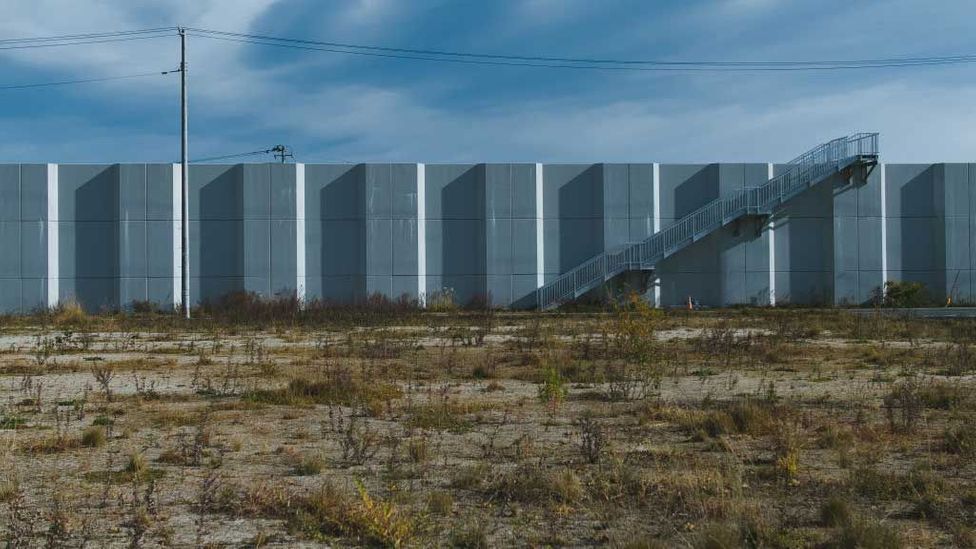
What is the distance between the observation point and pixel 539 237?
46.1 m

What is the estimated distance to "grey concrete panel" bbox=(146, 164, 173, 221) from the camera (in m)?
45.0

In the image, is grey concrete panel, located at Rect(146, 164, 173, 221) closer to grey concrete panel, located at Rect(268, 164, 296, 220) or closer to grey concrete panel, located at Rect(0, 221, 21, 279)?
grey concrete panel, located at Rect(268, 164, 296, 220)

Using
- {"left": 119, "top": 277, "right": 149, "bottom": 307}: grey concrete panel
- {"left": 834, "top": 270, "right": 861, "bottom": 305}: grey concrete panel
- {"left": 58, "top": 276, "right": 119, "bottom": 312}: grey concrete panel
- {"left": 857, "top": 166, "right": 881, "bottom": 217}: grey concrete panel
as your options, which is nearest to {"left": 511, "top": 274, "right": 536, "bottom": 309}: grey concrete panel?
{"left": 834, "top": 270, "right": 861, "bottom": 305}: grey concrete panel

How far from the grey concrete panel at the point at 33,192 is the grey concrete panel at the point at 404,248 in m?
17.0

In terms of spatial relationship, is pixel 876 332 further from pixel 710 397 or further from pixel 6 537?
pixel 6 537

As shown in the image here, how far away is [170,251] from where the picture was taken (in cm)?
4512

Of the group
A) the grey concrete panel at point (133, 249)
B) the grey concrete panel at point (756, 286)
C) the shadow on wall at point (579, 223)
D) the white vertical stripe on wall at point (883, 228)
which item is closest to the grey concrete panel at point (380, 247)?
the shadow on wall at point (579, 223)

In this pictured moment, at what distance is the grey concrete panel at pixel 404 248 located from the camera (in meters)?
45.6

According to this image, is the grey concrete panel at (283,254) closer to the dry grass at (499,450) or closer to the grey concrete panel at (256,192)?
the grey concrete panel at (256,192)

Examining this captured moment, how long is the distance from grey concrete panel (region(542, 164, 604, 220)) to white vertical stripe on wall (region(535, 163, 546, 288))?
11.9 inches

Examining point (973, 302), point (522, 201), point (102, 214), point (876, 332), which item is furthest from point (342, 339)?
point (973, 302)

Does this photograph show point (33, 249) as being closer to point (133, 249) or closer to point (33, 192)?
point (33, 192)

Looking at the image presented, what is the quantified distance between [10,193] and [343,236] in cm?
1610

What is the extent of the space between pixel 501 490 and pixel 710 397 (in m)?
6.59
